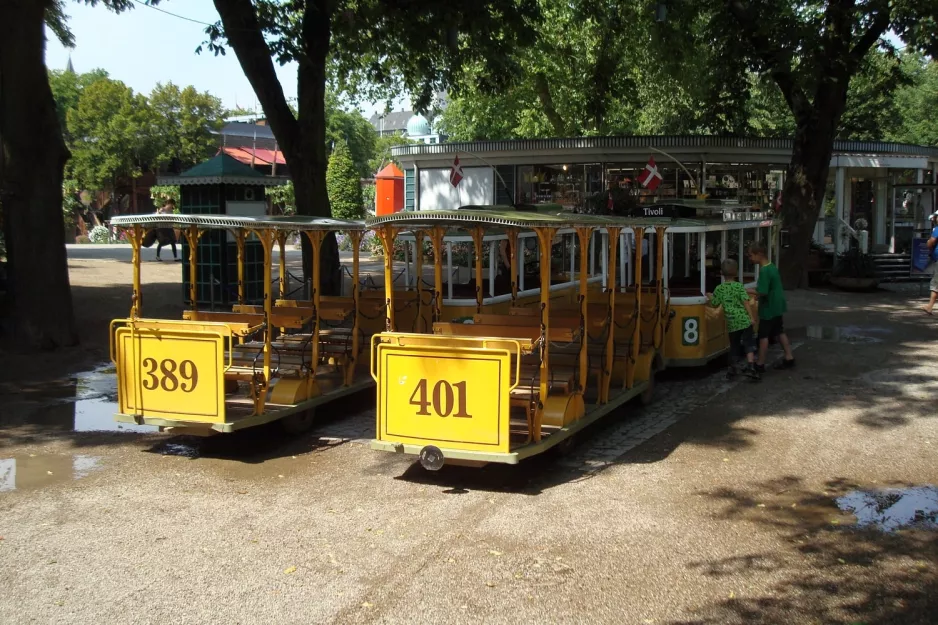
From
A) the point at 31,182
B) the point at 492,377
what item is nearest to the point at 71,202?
the point at 31,182

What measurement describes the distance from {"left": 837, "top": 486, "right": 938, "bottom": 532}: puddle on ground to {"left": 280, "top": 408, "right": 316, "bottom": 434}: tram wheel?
5.09 metres

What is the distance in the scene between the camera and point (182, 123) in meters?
45.4

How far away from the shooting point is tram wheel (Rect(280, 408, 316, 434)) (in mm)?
9062

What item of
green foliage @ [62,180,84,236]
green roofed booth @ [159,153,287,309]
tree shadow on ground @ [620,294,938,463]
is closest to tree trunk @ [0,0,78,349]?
green roofed booth @ [159,153,287,309]

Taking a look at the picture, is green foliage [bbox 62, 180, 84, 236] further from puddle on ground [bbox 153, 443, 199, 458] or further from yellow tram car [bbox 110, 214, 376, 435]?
puddle on ground [bbox 153, 443, 199, 458]

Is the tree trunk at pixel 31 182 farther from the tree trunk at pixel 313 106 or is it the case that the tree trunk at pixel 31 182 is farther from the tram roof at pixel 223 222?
the tram roof at pixel 223 222

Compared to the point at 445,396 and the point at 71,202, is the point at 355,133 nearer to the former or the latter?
the point at 71,202

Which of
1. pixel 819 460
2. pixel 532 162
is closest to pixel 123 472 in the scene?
pixel 819 460

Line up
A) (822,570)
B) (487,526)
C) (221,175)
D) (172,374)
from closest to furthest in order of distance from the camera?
(822,570) < (487,526) < (172,374) < (221,175)

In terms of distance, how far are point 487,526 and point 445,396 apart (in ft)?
4.03

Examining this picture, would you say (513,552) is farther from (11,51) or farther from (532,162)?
(532,162)

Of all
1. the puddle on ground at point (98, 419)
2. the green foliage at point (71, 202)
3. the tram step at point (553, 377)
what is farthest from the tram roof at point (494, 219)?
the green foliage at point (71, 202)

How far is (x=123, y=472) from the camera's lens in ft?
25.9

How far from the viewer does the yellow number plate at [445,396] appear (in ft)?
23.3
